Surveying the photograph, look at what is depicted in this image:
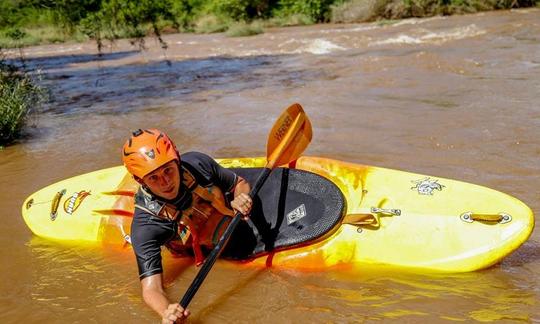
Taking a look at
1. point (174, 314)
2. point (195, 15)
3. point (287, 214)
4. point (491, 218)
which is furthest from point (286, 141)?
point (195, 15)

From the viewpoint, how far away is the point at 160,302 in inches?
97.4

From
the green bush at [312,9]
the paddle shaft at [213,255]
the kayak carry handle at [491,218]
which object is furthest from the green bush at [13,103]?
the green bush at [312,9]

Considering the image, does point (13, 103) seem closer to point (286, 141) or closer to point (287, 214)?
point (286, 141)

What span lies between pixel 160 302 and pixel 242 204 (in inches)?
25.4

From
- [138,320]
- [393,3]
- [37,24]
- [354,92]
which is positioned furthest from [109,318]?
[37,24]

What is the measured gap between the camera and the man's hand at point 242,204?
9.30ft

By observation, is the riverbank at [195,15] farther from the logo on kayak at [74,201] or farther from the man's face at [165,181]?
the man's face at [165,181]

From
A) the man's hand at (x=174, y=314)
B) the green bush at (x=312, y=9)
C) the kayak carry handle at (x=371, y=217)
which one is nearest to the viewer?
the man's hand at (x=174, y=314)

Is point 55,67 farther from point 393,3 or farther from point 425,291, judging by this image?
point 425,291

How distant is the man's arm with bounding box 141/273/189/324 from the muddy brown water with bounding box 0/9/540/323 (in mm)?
288

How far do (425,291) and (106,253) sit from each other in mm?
1961

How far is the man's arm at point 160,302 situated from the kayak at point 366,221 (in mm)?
672

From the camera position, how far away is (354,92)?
25.1 feet

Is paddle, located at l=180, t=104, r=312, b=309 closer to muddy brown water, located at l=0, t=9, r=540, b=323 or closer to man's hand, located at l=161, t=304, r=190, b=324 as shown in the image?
muddy brown water, located at l=0, t=9, r=540, b=323
